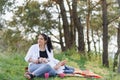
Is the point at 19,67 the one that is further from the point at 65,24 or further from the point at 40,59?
the point at 65,24

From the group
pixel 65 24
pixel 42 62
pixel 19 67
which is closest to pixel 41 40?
pixel 42 62

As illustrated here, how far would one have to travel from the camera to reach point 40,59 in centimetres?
780

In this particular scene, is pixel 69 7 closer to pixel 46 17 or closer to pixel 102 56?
pixel 46 17

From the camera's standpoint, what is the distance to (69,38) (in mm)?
16984

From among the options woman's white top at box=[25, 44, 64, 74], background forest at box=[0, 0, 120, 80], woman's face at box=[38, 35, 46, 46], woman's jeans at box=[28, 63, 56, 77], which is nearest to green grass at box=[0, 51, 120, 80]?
woman's jeans at box=[28, 63, 56, 77]

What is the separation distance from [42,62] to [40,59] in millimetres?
76

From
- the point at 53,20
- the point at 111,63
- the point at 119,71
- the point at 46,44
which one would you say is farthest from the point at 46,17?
the point at 46,44

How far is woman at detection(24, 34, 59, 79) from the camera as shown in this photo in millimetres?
7613

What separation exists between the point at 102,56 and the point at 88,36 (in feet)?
15.9

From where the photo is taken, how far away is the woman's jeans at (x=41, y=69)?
7598 millimetres

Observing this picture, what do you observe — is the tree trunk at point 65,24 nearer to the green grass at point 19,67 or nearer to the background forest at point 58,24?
the background forest at point 58,24

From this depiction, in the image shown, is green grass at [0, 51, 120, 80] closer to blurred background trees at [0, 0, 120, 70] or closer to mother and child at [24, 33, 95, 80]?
mother and child at [24, 33, 95, 80]

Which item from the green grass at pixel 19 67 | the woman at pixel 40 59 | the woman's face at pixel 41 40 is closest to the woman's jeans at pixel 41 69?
the woman at pixel 40 59

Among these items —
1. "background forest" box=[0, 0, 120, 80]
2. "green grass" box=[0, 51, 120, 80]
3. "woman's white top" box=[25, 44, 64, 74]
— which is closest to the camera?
"green grass" box=[0, 51, 120, 80]
